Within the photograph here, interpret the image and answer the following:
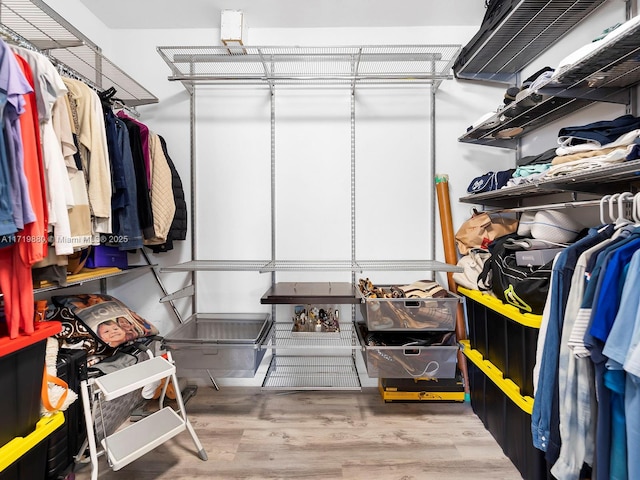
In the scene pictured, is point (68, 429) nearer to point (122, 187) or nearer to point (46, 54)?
point (122, 187)

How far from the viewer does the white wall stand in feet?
6.69

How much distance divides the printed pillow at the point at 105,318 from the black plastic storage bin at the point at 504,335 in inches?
74.6

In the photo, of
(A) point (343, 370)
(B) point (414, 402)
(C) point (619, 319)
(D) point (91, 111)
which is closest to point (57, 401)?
(D) point (91, 111)

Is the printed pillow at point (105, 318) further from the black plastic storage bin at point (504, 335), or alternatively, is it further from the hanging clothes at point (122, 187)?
the black plastic storage bin at point (504, 335)

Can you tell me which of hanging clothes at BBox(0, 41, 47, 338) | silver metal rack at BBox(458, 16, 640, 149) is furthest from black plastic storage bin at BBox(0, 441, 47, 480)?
silver metal rack at BBox(458, 16, 640, 149)

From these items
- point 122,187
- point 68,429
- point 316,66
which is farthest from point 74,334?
point 316,66

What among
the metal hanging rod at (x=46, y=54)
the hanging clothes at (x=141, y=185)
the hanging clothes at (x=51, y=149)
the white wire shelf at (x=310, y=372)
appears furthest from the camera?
the white wire shelf at (x=310, y=372)

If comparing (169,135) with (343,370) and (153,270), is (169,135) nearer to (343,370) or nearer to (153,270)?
(153,270)

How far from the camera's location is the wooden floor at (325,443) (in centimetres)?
134

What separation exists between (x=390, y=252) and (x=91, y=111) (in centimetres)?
182

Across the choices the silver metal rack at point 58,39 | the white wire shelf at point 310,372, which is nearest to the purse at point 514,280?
the white wire shelf at point 310,372

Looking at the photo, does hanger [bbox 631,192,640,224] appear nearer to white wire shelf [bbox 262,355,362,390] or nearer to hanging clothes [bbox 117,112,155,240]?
white wire shelf [bbox 262,355,362,390]

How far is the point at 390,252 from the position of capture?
208 centimetres

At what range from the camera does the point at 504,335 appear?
4.68 feet
